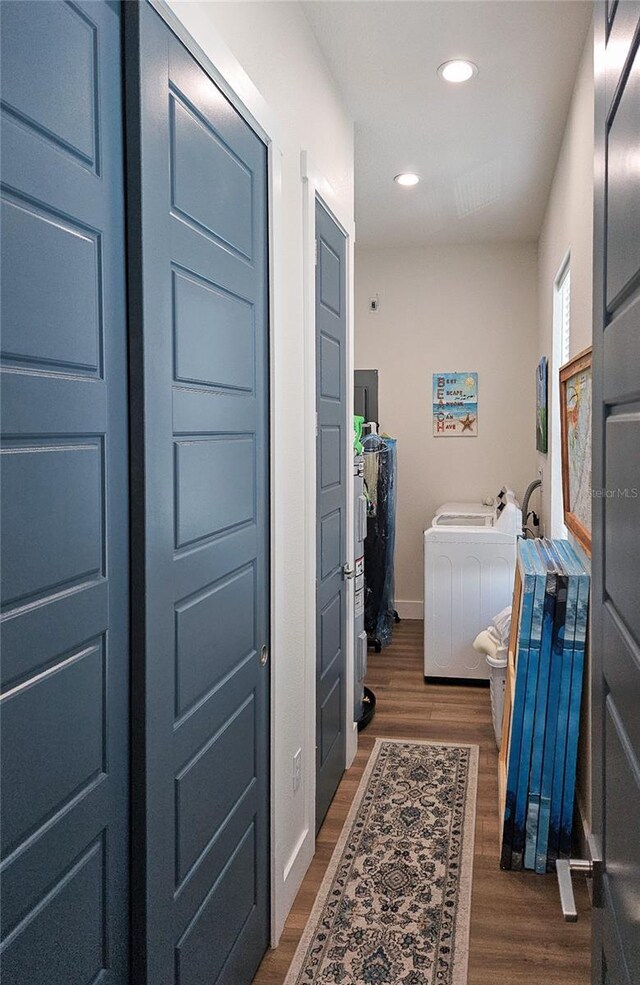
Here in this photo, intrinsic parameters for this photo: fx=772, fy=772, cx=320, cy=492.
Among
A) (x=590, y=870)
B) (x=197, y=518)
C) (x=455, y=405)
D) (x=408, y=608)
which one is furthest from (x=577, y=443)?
(x=408, y=608)

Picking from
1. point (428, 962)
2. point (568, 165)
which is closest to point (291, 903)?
point (428, 962)

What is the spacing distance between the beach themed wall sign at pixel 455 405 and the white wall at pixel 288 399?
346 cm

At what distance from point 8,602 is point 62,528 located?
15 centimetres

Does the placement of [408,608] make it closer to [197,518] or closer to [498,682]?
[498,682]

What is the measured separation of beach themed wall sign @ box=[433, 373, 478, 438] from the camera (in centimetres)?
607

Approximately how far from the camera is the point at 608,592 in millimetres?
1009

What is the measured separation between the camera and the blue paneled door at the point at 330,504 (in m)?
2.79

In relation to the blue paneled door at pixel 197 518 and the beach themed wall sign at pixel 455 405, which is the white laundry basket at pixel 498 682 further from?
the beach themed wall sign at pixel 455 405

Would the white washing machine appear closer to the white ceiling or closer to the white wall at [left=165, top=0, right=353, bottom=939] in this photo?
the white ceiling

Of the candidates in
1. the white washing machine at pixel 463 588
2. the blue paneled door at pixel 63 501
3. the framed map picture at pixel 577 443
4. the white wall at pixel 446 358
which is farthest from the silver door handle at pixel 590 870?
the white wall at pixel 446 358

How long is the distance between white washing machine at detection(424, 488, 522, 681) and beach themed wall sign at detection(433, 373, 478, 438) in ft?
5.20

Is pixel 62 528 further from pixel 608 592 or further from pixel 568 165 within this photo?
pixel 568 165

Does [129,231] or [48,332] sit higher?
[129,231]

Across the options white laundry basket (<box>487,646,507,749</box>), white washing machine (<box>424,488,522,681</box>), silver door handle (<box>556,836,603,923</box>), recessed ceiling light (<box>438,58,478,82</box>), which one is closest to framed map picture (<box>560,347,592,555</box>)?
white laundry basket (<box>487,646,507,749</box>)
